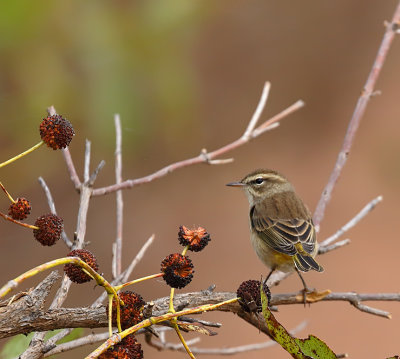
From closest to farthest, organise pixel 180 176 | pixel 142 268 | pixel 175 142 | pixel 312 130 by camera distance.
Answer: pixel 142 268, pixel 175 142, pixel 180 176, pixel 312 130

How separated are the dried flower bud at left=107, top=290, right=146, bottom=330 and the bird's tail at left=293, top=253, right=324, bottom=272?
266cm

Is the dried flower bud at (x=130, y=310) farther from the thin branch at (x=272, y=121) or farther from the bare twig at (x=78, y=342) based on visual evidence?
the thin branch at (x=272, y=121)

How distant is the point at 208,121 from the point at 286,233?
5.92 metres

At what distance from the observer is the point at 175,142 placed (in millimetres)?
9422

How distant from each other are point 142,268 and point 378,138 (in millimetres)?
4853

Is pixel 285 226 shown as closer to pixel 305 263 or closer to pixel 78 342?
pixel 305 263

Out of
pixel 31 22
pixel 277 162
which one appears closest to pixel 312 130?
pixel 277 162

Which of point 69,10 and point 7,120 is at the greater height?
point 69,10

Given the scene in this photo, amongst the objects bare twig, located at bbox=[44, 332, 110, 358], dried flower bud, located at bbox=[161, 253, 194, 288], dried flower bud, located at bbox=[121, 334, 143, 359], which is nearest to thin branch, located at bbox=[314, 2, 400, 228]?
bare twig, located at bbox=[44, 332, 110, 358]

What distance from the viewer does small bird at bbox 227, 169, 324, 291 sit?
185 inches

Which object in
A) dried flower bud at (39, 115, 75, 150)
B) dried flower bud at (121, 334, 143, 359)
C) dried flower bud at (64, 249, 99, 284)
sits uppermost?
dried flower bud at (39, 115, 75, 150)

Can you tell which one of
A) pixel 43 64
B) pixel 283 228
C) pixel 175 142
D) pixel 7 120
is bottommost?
pixel 283 228

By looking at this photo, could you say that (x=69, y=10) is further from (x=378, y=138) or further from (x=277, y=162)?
(x=378, y=138)

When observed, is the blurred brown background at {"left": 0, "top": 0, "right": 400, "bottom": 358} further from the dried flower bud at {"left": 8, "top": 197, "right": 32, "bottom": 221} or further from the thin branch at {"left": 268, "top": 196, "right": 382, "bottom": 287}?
the dried flower bud at {"left": 8, "top": 197, "right": 32, "bottom": 221}
